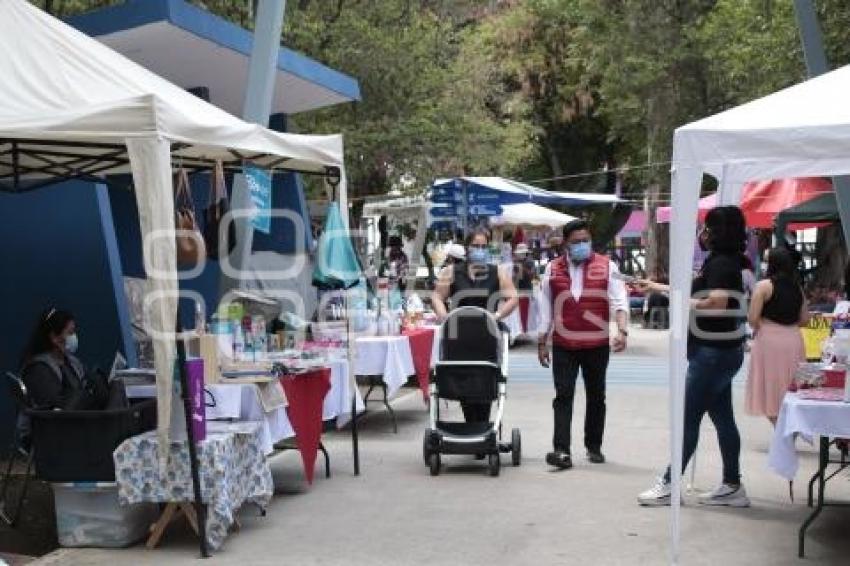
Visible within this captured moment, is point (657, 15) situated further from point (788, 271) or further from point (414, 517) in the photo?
point (414, 517)

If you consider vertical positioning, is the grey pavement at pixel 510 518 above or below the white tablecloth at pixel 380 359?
below

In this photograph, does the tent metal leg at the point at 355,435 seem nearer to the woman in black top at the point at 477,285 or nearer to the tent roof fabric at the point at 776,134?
the woman in black top at the point at 477,285

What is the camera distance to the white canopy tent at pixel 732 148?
5449mm

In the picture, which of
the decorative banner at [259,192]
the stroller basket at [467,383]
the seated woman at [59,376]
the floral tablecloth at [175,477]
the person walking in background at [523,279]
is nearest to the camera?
the floral tablecloth at [175,477]

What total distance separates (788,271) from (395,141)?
485 inches

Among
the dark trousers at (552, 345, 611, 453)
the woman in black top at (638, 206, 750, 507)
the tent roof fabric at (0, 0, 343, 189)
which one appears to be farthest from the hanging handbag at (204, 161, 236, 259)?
the woman in black top at (638, 206, 750, 507)

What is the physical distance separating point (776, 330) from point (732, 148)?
3.26 meters

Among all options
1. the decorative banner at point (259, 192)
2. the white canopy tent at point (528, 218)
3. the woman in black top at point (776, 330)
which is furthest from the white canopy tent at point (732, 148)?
the white canopy tent at point (528, 218)

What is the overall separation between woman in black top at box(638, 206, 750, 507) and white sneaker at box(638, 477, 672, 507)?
0.29m

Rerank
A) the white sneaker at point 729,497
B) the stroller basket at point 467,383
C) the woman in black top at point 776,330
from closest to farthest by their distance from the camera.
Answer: the white sneaker at point 729,497 < the woman in black top at point 776,330 < the stroller basket at point 467,383

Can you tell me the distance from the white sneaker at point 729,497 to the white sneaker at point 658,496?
0.88 ft

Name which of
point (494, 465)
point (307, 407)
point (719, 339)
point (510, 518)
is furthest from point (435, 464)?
point (719, 339)

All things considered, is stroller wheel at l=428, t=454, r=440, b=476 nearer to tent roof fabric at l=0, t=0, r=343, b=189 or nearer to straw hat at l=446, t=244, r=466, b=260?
straw hat at l=446, t=244, r=466, b=260

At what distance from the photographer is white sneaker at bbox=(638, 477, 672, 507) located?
730 centimetres
